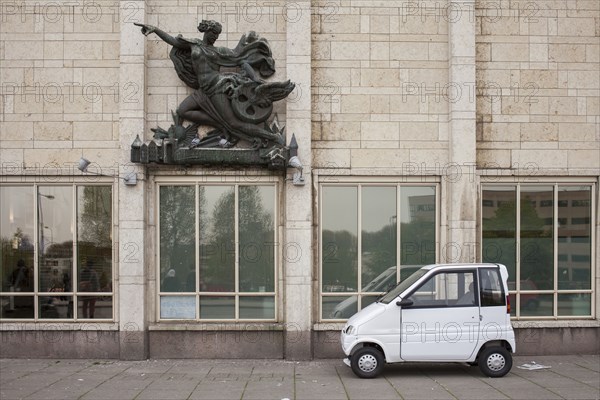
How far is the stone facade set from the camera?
11727mm

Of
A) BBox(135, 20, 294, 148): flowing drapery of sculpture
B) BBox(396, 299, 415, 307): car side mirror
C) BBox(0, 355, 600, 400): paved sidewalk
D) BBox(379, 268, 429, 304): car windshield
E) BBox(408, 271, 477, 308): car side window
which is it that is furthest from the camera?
BBox(135, 20, 294, 148): flowing drapery of sculpture

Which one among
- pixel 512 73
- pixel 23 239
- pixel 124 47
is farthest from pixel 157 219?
pixel 512 73

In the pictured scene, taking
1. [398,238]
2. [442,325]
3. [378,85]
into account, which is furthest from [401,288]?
[378,85]

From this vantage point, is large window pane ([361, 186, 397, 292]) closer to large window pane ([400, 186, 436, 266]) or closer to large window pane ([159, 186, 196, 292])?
large window pane ([400, 186, 436, 266])

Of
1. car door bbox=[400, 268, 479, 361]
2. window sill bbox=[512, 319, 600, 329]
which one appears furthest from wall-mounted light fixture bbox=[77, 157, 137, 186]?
window sill bbox=[512, 319, 600, 329]

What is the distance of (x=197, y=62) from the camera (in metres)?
11.6

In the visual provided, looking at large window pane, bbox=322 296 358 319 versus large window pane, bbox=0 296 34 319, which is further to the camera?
large window pane, bbox=322 296 358 319

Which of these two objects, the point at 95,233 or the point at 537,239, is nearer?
the point at 95,233

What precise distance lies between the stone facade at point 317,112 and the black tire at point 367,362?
5.81ft

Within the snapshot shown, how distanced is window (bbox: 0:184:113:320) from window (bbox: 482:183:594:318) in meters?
7.82

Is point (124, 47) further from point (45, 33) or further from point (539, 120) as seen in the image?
point (539, 120)

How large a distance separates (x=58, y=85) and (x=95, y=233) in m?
3.09

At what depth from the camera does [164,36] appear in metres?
11.4

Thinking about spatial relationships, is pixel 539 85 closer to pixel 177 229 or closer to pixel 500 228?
pixel 500 228
